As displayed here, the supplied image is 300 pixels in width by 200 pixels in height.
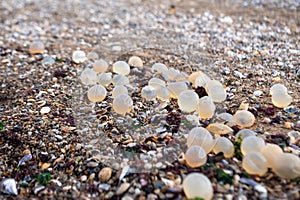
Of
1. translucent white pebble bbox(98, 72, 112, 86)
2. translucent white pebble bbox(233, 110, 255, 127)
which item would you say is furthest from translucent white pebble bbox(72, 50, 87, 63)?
translucent white pebble bbox(233, 110, 255, 127)

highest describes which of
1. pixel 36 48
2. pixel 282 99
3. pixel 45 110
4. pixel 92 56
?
pixel 282 99

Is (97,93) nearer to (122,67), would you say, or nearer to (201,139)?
(122,67)

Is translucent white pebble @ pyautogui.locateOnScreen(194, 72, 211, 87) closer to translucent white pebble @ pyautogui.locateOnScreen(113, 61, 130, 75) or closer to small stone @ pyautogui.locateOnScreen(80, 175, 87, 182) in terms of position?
translucent white pebble @ pyautogui.locateOnScreen(113, 61, 130, 75)

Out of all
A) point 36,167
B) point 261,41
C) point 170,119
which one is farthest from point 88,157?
point 261,41

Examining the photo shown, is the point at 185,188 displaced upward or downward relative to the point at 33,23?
upward

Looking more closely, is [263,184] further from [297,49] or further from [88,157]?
[297,49]

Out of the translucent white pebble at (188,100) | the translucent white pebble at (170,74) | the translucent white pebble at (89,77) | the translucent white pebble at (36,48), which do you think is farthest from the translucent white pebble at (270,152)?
the translucent white pebble at (36,48)

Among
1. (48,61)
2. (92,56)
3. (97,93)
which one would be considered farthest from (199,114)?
(48,61)
